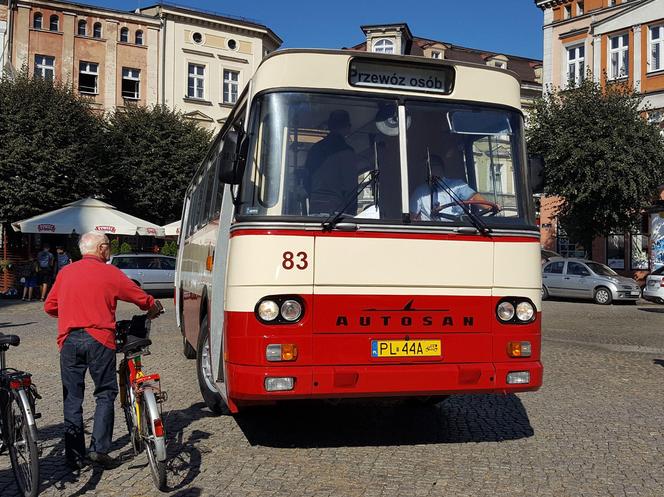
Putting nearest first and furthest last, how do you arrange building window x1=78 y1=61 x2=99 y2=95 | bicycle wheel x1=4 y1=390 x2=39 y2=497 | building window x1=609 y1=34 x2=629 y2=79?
bicycle wheel x1=4 y1=390 x2=39 y2=497 < building window x1=609 y1=34 x2=629 y2=79 < building window x1=78 y1=61 x2=99 y2=95

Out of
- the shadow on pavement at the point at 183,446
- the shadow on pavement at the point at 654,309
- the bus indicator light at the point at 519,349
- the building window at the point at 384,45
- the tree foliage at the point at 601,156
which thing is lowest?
the shadow on pavement at the point at 654,309

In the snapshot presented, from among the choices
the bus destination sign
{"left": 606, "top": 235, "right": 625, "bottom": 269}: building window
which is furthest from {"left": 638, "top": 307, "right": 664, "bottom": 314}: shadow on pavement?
the bus destination sign

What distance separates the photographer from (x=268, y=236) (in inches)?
231

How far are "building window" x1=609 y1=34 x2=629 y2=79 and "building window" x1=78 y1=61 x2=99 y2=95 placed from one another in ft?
89.2

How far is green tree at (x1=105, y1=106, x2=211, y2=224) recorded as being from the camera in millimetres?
41562

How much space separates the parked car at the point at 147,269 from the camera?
26.8 meters

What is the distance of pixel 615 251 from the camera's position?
37.3m

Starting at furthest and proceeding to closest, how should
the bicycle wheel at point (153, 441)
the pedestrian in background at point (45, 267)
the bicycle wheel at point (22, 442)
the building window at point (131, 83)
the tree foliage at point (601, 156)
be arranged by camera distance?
the building window at point (131, 83) → the tree foliage at point (601, 156) → the pedestrian in background at point (45, 267) → the bicycle wheel at point (153, 441) → the bicycle wheel at point (22, 442)

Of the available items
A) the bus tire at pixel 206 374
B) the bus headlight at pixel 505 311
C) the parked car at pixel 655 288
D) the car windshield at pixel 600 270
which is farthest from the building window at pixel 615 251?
the bus headlight at pixel 505 311

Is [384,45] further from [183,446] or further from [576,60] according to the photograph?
[183,446]

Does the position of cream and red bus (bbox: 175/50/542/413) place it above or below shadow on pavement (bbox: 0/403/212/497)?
above

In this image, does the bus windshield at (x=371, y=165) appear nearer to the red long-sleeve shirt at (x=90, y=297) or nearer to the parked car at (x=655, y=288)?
the red long-sleeve shirt at (x=90, y=297)

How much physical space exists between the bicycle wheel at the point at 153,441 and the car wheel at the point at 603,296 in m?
23.7

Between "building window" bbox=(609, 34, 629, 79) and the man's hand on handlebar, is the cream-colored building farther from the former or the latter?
the man's hand on handlebar
